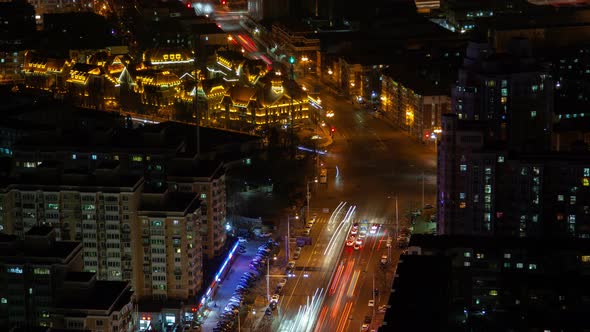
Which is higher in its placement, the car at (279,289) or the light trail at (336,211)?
the light trail at (336,211)

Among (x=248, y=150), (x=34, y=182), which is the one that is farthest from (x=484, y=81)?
(x=34, y=182)

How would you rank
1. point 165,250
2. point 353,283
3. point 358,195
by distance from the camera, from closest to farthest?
point 165,250 < point 353,283 < point 358,195

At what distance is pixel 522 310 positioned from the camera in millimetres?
35438

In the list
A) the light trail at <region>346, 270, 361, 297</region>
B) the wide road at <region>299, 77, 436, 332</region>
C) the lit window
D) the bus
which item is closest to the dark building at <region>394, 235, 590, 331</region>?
the wide road at <region>299, 77, 436, 332</region>

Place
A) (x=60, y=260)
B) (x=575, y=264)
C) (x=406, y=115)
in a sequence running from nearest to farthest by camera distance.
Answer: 1. (x=60, y=260)
2. (x=575, y=264)
3. (x=406, y=115)

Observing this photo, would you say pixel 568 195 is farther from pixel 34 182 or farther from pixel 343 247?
pixel 34 182

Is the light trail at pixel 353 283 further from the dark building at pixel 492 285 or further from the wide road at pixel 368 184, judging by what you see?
the dark building at pixel 492 285

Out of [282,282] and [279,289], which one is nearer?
[279,289]

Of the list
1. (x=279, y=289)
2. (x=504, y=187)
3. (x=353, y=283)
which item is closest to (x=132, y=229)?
(x=279, y=289)

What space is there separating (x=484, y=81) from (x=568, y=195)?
7.04 meters

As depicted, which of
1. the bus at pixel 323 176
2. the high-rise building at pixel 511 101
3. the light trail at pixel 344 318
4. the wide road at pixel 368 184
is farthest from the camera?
the bus at pixel 323 176

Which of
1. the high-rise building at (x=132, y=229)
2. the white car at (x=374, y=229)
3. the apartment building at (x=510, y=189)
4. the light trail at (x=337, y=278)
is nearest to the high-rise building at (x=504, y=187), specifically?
the apartment building at (x=510, y=189)

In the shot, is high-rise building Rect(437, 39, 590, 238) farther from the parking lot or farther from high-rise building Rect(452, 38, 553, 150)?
the parking lot

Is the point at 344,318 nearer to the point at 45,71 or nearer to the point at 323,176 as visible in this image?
the point at 323,176
